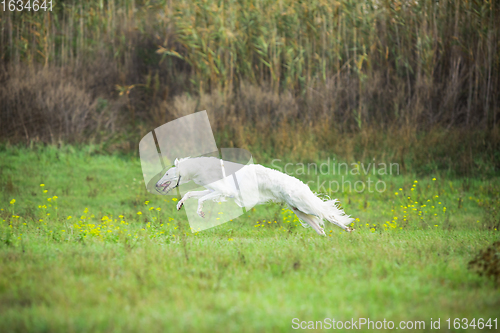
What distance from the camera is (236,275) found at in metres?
4.89

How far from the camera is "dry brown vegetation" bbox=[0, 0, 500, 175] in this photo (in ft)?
46.0

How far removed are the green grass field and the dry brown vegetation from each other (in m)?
5.08

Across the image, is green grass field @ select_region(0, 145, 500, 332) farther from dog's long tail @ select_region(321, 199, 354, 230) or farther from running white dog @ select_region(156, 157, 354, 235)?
running white dog @ select_region(156, 157, 354, 235)

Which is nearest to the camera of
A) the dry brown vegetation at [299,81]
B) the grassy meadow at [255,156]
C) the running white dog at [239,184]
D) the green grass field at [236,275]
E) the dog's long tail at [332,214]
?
the green grass field at [236,275]

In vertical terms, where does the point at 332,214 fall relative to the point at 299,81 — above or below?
below

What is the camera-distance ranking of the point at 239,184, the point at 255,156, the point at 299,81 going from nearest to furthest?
the point at 239,184 < the point at 255,156 < the point at 299,81

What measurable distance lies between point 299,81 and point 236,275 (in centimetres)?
1184

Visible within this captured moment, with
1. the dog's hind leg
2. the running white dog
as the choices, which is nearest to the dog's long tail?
the running white dog

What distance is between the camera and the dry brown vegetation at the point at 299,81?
14.0 meters

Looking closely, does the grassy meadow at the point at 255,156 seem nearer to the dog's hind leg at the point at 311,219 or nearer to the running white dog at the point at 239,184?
the dog's hind leg at the point at 311,219

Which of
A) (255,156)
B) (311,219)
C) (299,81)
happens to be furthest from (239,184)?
(299,81)

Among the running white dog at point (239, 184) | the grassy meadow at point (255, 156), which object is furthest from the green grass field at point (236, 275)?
the running white dog at point (239, 184)

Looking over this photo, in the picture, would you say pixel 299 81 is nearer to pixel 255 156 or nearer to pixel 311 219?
pixel 255 156

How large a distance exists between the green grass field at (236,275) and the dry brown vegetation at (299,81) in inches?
200
